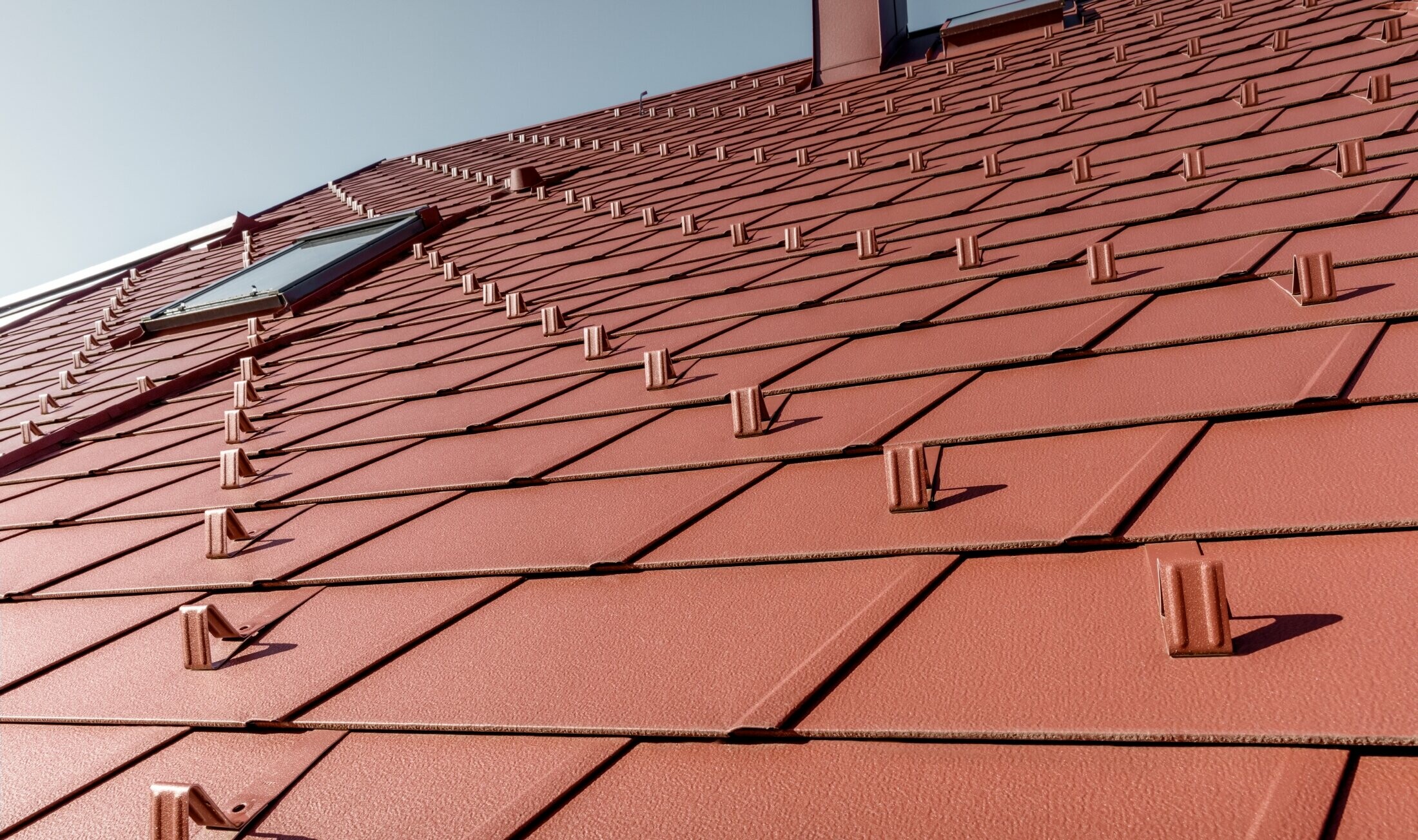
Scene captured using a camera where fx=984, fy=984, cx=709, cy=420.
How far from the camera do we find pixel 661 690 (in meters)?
1.51

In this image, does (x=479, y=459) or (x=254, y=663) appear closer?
(x=254, y=663)

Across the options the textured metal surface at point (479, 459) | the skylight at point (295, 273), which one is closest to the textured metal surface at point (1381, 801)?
the textured metal surface at point (479, 459)

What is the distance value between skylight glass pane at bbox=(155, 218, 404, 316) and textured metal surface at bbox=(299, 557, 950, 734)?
4630 millimetres

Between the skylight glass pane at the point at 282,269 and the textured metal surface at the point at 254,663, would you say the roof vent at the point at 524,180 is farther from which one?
the textured metal surface at the point at 254,663

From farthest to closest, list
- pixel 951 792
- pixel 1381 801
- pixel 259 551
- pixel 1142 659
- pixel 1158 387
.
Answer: pixel 259 551 → pixel 1158 387 → pixel 1142 659 → pixel 951 792 → pixel 1381 801

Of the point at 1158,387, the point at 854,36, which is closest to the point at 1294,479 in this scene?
the point at 1158,387

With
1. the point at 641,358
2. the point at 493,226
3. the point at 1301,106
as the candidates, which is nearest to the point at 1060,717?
the point at 641,358

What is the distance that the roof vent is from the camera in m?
6.86

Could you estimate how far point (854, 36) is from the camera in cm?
688

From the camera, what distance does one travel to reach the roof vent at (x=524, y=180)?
22.5 ft

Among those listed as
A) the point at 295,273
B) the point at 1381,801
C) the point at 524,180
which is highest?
the point at 524,180

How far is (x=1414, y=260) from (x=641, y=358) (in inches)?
81.5

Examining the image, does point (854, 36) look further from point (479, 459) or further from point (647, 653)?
point (647, 653)

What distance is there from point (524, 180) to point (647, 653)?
A: 228 inches
